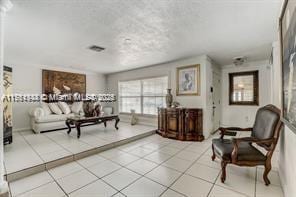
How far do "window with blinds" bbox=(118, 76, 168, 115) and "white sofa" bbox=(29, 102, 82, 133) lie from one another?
Result: 251 centimetres

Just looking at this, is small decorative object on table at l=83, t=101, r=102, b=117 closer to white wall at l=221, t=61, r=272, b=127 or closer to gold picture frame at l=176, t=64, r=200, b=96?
gold picture frame at l=176, t=64, r=200, b=96

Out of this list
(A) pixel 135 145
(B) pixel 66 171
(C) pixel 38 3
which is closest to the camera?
(C) pixel 38 3

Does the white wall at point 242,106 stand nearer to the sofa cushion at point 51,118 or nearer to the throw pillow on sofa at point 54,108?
the sofa cushion at point 51,118

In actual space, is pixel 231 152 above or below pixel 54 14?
below

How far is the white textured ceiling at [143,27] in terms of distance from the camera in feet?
6.02

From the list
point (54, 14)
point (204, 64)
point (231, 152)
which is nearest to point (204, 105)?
point (204, 64)

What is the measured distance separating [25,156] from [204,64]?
14.5 ft

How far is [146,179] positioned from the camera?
206 cm

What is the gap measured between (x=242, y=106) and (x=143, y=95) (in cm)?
348

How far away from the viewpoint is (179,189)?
183 centimetres

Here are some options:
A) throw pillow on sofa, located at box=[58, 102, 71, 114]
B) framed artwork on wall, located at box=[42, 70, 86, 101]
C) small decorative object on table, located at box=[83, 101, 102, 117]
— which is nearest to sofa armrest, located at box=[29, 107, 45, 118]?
throw pillow on sofa, located at box=[58, 102, 71, 114]

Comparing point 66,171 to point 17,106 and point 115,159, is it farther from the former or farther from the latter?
point 17,106

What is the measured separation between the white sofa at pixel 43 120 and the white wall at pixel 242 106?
571 cm

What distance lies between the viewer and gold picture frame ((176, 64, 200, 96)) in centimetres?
411
